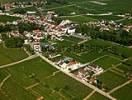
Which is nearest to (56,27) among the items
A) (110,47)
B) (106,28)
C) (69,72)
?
(106,28)

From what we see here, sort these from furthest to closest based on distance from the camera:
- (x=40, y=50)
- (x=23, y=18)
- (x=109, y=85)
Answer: (x=23, y=18) < (x=40, y=50) < (x=109, y=85)

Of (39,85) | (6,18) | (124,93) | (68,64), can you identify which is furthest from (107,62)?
(6,18)

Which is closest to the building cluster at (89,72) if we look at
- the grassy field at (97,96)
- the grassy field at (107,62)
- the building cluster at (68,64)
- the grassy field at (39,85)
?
the building cluster at (68,64)

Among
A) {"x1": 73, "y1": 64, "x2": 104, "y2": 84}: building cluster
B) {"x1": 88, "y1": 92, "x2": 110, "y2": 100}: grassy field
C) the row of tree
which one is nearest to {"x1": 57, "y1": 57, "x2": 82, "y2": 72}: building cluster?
{"x1": 73, "y1": 64, "x2": 104, "y2": 84}: building cluster

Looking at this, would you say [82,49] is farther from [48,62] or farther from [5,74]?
[5,74]

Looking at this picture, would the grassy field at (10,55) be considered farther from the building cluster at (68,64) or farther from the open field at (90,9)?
the open field at (90,9)

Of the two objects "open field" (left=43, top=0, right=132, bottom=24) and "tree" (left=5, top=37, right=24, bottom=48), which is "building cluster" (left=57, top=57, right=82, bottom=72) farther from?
"open field" (left=43, top=0, right=132, bottom=24)
